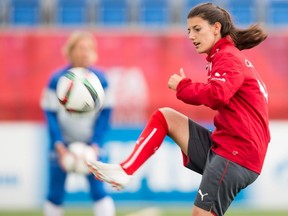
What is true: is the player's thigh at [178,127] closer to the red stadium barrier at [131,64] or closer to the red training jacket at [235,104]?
the red training jacket at [235,104]

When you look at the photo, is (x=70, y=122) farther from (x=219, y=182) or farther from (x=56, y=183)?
(x=219, y=182)

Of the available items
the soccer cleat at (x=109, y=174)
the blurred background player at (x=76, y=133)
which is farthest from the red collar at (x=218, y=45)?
the blurred background player at (x=76, y=133)

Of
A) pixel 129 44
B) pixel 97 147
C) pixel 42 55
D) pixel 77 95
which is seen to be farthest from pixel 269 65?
pixel 77 95

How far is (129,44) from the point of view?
37.9ft

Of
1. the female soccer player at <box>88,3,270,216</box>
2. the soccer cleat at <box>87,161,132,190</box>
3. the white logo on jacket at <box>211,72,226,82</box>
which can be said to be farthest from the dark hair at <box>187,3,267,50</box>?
the soccer cleat at <box>87,161,132,190</box>

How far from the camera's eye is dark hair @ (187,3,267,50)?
20.6 feet

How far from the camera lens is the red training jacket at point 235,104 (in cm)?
604

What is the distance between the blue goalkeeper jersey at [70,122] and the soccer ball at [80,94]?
1.27 m

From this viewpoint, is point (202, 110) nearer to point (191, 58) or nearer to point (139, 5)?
point (191, 58)

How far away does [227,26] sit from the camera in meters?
6.36

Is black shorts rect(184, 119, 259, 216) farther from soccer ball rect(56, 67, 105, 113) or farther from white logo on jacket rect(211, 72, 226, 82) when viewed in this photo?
soccer ball rect(56, 67, 105, 113)

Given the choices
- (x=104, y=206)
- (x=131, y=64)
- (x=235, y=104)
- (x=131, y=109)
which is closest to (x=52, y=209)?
(x=104, y=206)

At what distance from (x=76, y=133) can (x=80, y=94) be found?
70.4 inches

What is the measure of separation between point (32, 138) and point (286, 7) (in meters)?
4.50
